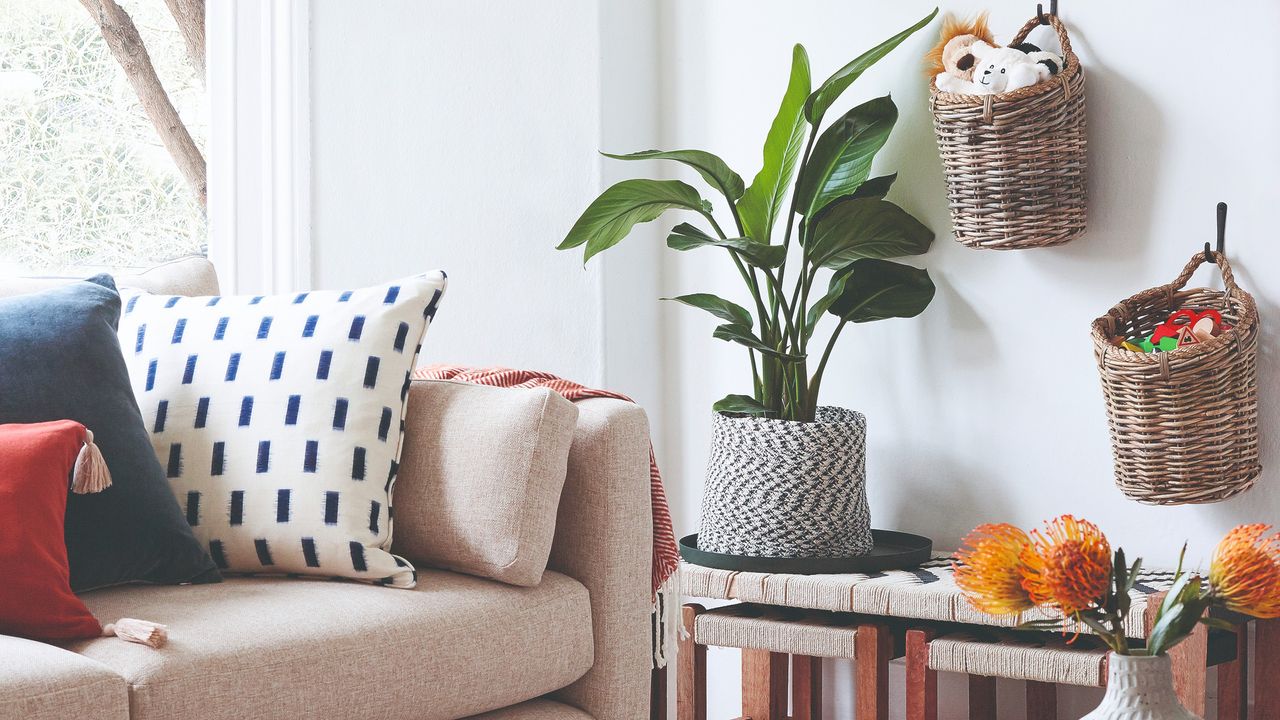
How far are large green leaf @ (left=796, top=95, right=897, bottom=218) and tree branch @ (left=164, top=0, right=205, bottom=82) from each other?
58.3 inches

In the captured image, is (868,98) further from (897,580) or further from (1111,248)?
(897,580)

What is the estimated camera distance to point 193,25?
2865mm

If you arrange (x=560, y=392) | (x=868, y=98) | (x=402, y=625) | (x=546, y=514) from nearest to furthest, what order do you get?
(x=402, y=625) → (x=546, y=514) → (x=560, y=392) → (x=868, y=98)

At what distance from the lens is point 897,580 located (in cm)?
198

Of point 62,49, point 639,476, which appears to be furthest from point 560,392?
point 62,49

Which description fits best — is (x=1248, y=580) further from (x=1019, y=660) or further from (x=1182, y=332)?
(x=1182, y=332)

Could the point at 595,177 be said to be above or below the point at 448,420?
above

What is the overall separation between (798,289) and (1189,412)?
68cm

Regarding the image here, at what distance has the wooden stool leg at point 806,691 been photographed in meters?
2.30

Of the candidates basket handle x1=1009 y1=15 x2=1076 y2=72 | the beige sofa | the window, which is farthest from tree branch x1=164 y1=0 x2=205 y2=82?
basket handle x1=1009 y1=15 x2=1076 y2=72

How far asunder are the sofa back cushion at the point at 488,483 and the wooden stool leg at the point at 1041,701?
995 millimetres

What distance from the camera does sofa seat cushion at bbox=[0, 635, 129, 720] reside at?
118 centimetres

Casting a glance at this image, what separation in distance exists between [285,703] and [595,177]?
59.0 inches

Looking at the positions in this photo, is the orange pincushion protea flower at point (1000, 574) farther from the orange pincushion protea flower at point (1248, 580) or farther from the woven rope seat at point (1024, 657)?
the woven rope seat at point (1024, 657)
